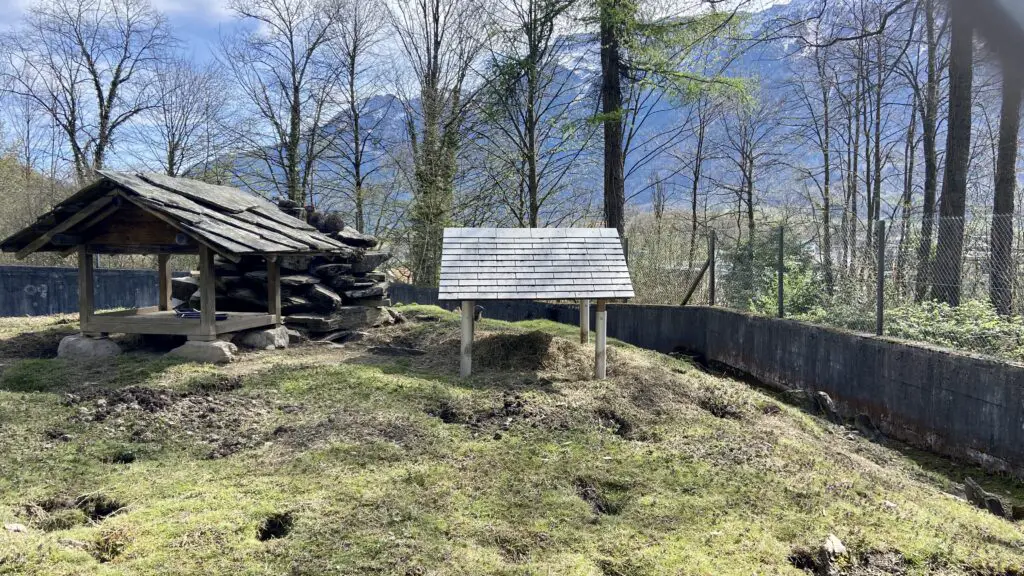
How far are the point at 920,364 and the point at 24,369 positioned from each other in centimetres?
1082

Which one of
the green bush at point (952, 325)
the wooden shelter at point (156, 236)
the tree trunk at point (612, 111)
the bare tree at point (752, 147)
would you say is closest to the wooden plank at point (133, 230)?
the wooden shelter at point (156, 236)

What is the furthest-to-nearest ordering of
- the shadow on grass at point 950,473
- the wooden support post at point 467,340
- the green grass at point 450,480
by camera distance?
the wooden support post at point 467,340 < the shadow on grass at point 950,473 < the green grass at point 450,480

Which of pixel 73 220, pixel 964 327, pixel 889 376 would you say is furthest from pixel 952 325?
pixel 73 220

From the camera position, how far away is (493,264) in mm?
8172

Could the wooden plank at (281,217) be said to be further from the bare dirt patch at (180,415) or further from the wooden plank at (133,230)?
the bare dirt patch at (180,415)

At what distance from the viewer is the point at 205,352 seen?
8797mm

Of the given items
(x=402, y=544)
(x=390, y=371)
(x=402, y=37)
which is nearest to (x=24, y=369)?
(x=390, y=371)

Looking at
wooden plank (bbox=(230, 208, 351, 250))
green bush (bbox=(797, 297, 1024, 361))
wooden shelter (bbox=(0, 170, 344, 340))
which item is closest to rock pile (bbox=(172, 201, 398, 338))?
wooden plank (bbox=(230, 208, 351, 250))

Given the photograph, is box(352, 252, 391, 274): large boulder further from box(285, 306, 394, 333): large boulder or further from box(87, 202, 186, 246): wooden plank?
box(87, 202, 186, 246): wooden plank

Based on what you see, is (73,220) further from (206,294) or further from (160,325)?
(206,294)

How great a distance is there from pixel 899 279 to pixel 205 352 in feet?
32.2

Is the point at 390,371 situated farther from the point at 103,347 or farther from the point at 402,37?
the point at 402,37

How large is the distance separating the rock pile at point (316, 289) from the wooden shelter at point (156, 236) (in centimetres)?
71

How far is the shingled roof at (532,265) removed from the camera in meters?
7.88
